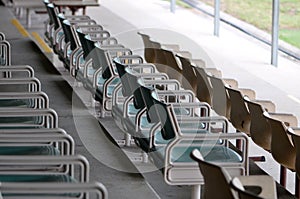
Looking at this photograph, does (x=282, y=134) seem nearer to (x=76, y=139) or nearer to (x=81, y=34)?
(x=76, y=139)

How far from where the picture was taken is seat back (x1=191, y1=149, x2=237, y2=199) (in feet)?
12.4

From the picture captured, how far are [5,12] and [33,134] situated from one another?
9247mm

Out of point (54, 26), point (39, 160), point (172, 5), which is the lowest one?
point (39, 160)

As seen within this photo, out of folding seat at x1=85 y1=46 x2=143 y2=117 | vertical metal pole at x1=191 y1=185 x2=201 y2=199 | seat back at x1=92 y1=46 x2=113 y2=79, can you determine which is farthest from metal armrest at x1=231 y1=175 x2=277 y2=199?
seat back at x1=92 y1=46 x2=113 y2=79

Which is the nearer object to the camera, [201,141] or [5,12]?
[201,141]

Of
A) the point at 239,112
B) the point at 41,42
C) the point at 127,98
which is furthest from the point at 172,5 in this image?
the point at 127,98

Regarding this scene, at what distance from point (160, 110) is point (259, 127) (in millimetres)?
986

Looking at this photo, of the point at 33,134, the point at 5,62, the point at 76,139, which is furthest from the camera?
the point at 5,62

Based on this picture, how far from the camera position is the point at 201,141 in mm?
5227

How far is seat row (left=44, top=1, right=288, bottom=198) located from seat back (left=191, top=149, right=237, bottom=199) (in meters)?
0.82

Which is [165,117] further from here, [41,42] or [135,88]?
[41,42]

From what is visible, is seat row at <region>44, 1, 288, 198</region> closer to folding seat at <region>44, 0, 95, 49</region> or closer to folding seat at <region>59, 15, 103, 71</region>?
folding seat at <region>59, 15, 103, 71</region>

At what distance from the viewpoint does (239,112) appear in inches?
243

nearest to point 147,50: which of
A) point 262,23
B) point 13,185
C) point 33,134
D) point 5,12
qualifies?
point 33,134
